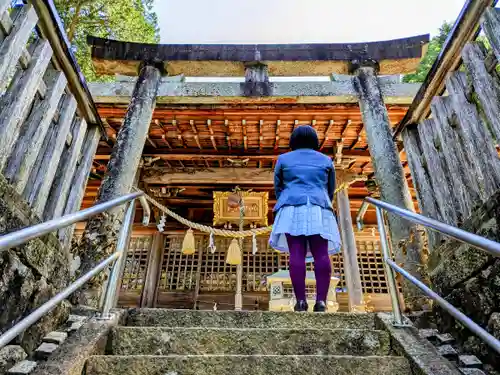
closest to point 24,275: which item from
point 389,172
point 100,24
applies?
point 389,172

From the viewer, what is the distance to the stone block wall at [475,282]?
6.76 ft

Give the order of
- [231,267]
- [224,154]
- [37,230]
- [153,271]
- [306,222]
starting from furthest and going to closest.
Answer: [231,267] → [153,271] → [224,154] → [306,222] → [37,230]

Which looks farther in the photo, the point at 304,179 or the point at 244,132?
the point at 244,132

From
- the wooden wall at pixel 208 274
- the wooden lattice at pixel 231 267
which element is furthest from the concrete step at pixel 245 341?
the wooden lattice at pixel 231 267

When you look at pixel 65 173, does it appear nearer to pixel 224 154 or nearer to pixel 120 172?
pixel 120 172

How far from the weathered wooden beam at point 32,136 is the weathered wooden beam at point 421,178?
3275mm

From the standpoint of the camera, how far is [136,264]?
976 cm

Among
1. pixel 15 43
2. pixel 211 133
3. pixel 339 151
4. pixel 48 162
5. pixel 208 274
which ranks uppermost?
pixel 211 133

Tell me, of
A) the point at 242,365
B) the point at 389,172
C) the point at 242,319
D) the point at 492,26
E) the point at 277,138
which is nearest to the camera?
the point at 242,365

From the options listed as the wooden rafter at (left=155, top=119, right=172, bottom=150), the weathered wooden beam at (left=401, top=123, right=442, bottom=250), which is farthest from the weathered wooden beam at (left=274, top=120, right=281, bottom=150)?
the weathered wooden beam at (left=401, top=123, right=442, bottom=250)

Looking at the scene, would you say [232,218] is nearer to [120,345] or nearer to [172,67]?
[172,67]

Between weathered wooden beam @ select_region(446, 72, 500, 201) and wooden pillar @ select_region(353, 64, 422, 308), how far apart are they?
4.40 feet

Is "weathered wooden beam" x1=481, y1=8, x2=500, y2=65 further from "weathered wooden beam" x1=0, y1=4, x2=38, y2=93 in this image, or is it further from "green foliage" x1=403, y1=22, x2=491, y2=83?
"green foliage" x1=403, y1=22, x2=491, y2=83

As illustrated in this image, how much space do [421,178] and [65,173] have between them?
333 centimetres
